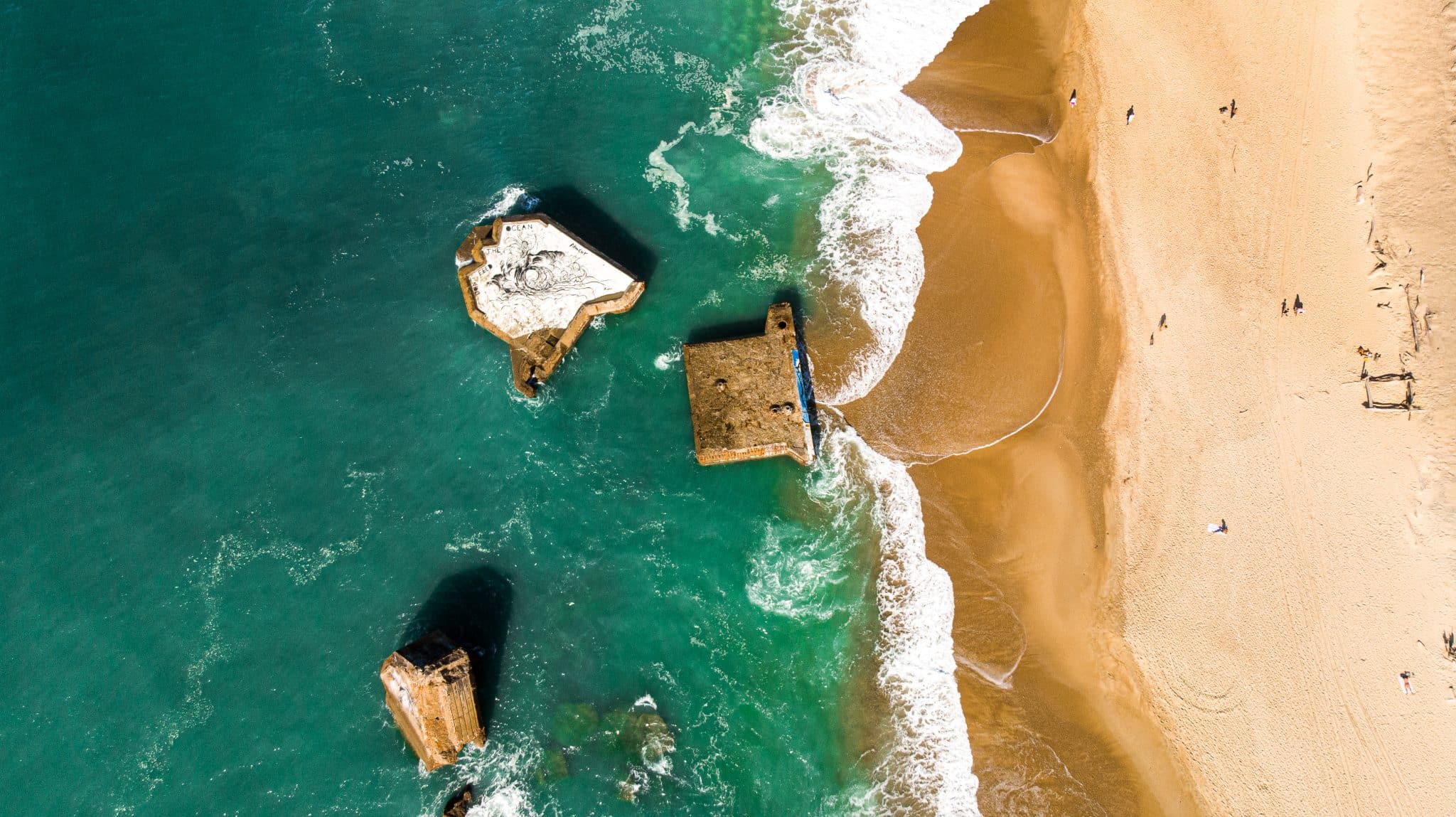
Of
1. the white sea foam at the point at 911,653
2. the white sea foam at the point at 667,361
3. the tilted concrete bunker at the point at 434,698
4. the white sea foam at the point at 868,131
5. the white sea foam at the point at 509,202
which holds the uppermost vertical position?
the white sea foam at the point at 868,131

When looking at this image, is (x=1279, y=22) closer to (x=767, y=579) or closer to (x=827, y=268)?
(x=827, y=268)

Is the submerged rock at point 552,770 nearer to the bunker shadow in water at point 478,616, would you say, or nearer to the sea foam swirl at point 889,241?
the bunker shadow in water at point 478,616

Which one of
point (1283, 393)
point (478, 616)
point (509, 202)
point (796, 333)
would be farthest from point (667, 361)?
point (1283, 393)

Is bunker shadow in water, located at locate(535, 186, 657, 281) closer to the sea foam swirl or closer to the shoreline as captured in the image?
the sea foam swirl

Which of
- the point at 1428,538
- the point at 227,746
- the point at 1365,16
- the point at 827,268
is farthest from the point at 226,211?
the point at 1428,538

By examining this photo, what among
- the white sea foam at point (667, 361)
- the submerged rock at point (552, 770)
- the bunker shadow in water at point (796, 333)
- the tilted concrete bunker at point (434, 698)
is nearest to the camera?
the tilted concrete bunker at point (434, 698)

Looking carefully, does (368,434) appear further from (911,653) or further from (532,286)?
(911,653)

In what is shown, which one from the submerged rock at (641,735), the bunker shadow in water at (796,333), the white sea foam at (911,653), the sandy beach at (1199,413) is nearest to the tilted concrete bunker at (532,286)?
the bunker shadow in water at (796,333)

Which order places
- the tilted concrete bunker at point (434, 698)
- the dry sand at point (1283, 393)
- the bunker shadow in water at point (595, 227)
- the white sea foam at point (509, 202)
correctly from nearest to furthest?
the tilted concrete bunker at point (434, 698) < the dry sand at point (1283, 393) < the white sea foam at point (509, 202) < the bunker shadow in water at point (595, 227)

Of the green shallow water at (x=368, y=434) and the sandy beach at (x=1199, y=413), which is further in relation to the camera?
the green shallow water at (x=368, y=434)
